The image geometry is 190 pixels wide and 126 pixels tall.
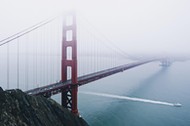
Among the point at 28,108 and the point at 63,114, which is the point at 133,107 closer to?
the point at 63,114

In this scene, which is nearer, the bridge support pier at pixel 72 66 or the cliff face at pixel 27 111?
the cliff face at pixel 27 111

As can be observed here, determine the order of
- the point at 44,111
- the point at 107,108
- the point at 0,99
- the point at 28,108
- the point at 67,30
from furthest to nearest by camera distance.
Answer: the point at 107,108, the point at 67,30, the point at 44,111, the point at 28,108, the point at 0,99

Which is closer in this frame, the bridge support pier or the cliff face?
the cliff face

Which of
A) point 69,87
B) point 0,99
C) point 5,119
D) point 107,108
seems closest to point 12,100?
point 0,99

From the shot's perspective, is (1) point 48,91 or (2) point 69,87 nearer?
(1) point 48,91

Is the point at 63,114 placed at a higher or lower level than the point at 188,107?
higher

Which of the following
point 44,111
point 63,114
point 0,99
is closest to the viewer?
point 0,99

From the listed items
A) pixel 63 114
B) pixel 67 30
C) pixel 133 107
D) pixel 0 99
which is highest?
pixel 67 30

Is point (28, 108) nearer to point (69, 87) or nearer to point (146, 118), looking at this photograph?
point (69, 87)
